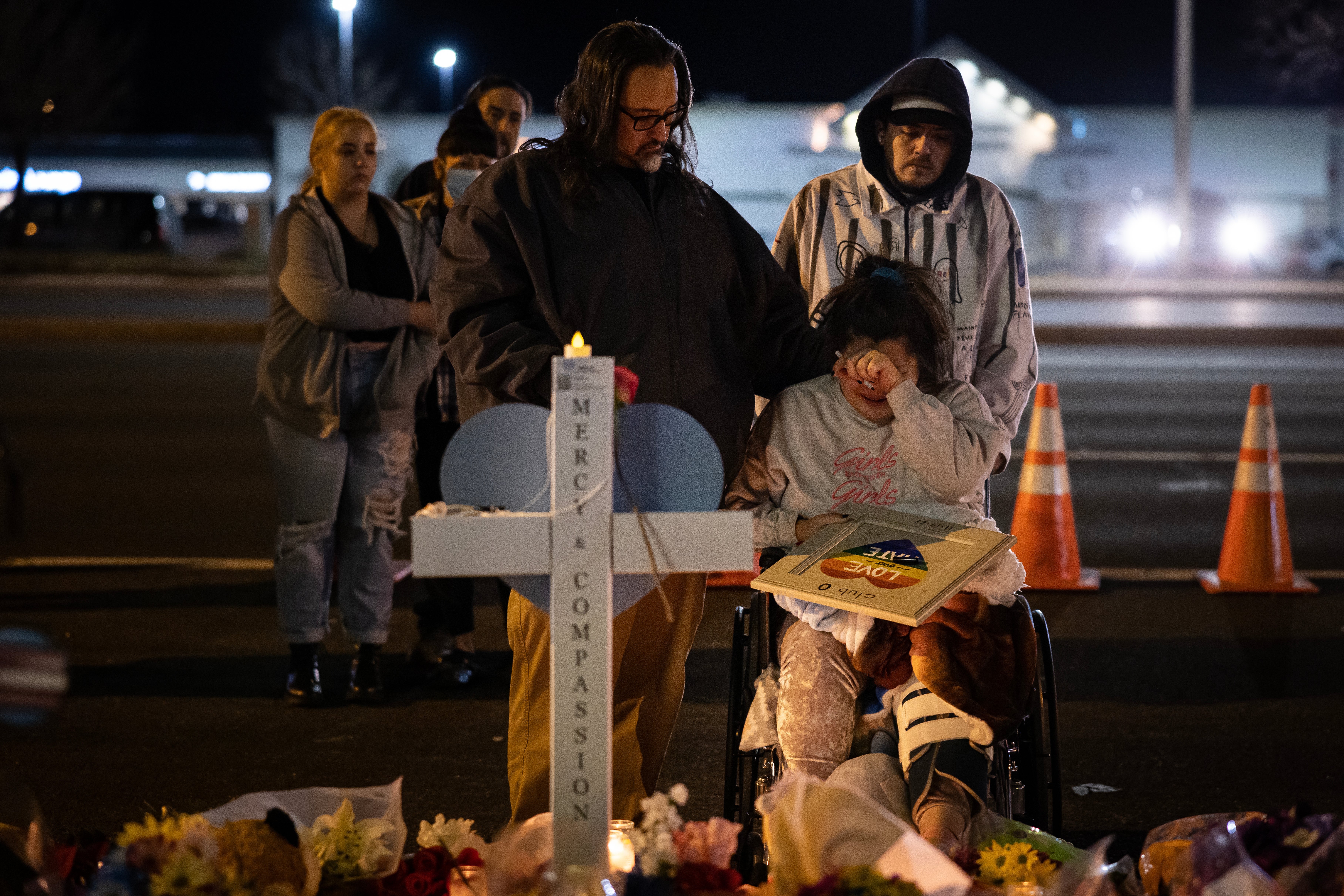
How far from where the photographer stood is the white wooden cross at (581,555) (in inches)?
80.0

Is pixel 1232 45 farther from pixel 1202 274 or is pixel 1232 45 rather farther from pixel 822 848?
pixel 822 848

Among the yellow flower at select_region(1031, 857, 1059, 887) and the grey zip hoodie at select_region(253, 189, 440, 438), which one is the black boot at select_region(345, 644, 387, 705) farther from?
the yellow flower at select_region(1031, 857, 1059, 887)

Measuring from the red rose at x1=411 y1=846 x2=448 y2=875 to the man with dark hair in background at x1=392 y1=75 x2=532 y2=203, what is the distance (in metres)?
3.42

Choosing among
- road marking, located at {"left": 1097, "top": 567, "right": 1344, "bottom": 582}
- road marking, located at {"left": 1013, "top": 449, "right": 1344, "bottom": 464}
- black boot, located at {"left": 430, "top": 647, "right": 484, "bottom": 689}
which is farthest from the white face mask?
road marking, located at {"left": 1013, "top": 449, "right": 1344, "bottom": 464}

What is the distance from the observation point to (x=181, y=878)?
198 centimetres

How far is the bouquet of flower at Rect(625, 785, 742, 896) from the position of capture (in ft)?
7.09

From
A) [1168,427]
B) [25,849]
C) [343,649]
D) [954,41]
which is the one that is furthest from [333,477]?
[954,41]

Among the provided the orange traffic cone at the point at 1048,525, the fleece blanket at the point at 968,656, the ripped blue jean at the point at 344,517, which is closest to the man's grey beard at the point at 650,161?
the fleece blanket at the point at 968,656

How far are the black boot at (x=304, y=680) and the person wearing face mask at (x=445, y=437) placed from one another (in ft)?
1.44

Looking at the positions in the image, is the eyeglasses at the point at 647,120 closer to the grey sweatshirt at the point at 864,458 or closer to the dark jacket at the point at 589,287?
the dark jacket at the point at 589,287

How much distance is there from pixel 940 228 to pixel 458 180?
1.88 metres

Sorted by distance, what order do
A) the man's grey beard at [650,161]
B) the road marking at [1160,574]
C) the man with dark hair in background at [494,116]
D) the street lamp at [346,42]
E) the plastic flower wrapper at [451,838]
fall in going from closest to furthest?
the plastic flower wrapper at [451,838], the man's grey beard at [650,161], the man with dark hair in background at [494,116], the road marking at [1160,574], the street lamp at [346,42]

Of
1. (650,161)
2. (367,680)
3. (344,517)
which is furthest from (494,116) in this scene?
(650,161)

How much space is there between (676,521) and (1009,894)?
86 centimetres
